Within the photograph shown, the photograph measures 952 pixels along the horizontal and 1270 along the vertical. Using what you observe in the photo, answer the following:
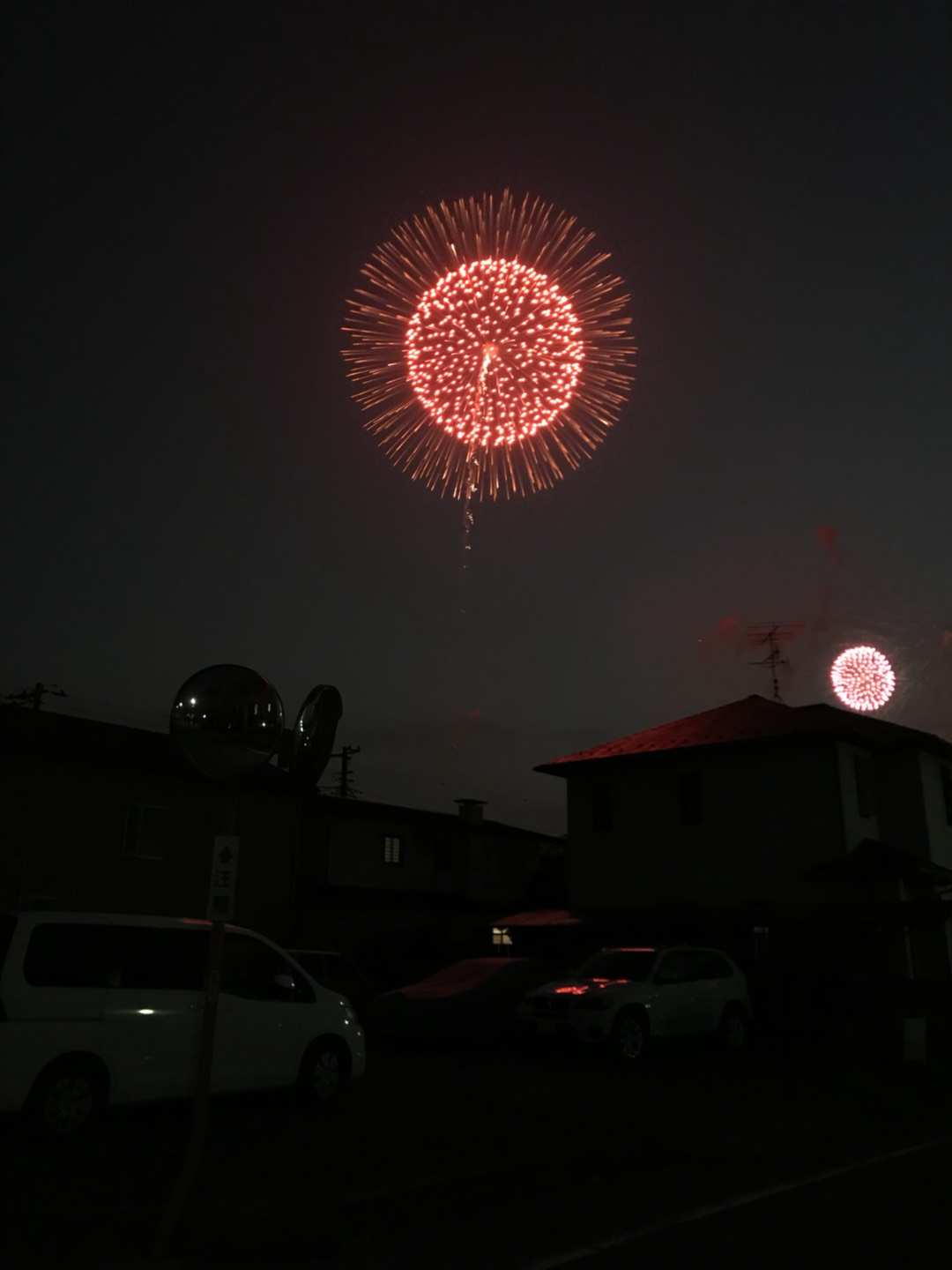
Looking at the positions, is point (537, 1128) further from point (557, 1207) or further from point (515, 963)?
point (515, 963)

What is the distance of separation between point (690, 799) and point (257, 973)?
1783 cm

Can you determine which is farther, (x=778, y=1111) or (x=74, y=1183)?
(x=778, y=1111)

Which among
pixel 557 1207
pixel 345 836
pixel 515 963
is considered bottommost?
pixel 557 1207

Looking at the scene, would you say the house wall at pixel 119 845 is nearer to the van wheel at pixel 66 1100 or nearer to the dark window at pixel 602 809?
the dark window at pixel 602 809

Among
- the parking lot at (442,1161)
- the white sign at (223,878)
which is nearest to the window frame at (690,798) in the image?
the parking lot at (442,1161)

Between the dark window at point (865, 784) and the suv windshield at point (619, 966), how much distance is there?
1064cm

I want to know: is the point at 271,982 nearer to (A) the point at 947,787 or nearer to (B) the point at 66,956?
(B) the point at 66,956

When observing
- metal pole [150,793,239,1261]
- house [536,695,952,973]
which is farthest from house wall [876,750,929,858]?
metal pole [150,793,239,1261]

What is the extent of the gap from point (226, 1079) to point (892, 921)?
1626 centimetres

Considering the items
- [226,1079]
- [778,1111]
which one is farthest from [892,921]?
[226,1079]

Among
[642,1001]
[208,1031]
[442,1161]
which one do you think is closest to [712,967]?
[642,1001]

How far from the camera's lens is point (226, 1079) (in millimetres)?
9164

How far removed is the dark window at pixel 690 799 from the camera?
25859 mm

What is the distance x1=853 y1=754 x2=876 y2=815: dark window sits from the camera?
977 inches
